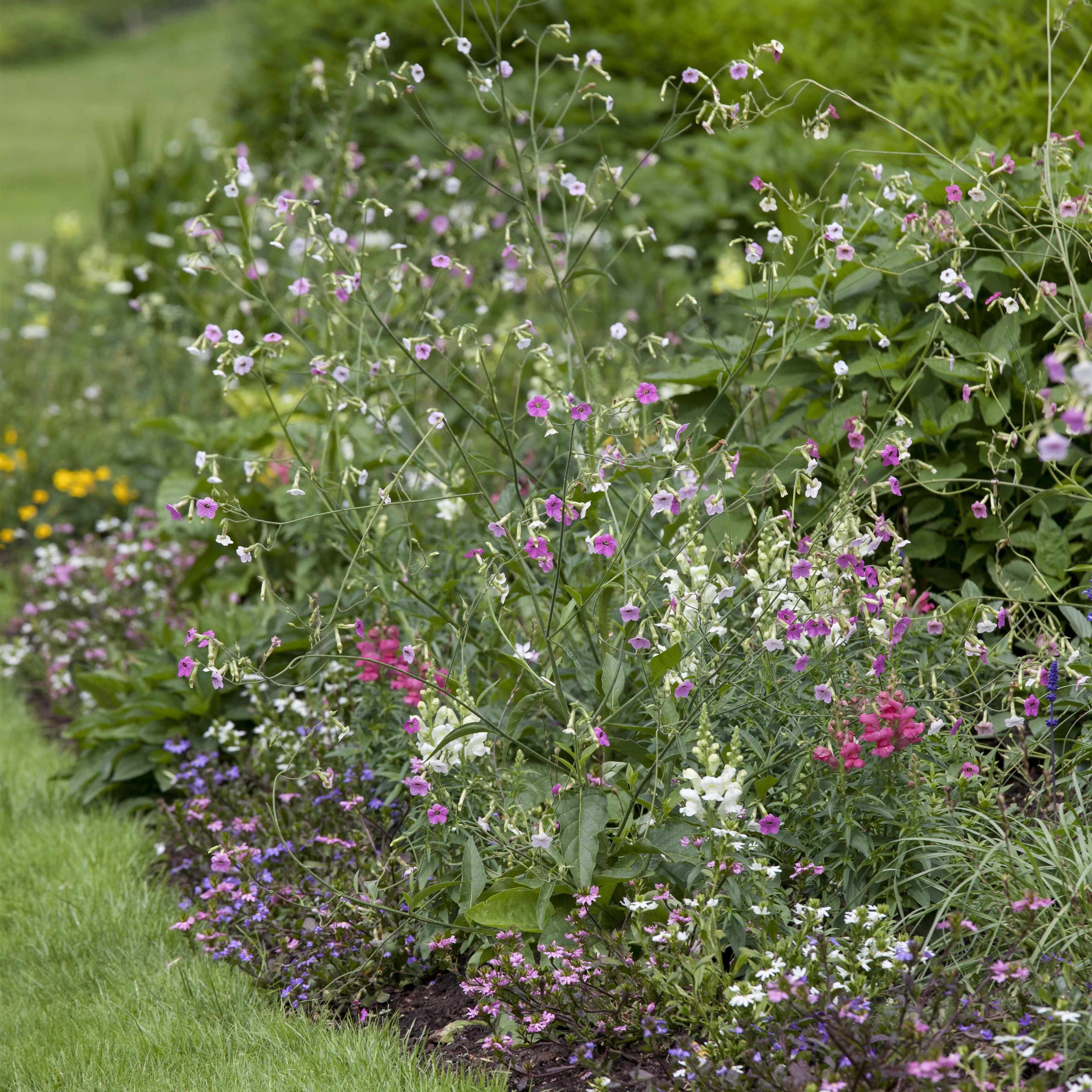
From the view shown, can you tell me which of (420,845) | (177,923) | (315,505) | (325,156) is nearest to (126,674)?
(315,505)

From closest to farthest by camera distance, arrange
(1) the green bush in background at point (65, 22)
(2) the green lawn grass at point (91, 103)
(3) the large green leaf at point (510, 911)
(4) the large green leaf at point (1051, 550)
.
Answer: (3) the large green leaf at point (510, 911), (4) the large green leaf at point (1051, 550), (2) the green lawn grass at point (91, 103), (1) the green bush in background at point (65, 22)

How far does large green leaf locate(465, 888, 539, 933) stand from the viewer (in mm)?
2332

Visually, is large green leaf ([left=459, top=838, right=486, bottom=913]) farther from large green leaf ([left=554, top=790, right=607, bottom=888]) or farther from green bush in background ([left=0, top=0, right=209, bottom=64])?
green bush in background ([left=0, top=0, right=209, bottom=64])

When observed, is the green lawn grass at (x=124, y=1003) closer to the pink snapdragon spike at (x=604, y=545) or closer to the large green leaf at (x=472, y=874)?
the large green leaf at (x=472, y=874)

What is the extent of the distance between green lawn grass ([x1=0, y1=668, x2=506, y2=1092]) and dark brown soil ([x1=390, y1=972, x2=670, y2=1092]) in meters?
0.06

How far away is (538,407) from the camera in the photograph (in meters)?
2.21

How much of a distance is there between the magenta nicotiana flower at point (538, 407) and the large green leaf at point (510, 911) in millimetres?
966

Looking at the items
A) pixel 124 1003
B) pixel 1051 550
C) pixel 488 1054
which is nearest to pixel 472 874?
pixel 488 1054

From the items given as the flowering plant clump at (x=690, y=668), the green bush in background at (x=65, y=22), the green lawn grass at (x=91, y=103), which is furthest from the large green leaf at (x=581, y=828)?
the green bush in background at (x=65, y=22)

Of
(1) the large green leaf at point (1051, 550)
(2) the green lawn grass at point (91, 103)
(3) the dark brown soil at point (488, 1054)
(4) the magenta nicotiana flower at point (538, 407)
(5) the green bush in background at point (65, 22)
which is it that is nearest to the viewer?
(3) the dark brown soil at point (488, 1054)

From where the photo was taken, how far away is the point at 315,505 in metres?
3.78

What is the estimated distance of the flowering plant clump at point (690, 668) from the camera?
6.95 ft

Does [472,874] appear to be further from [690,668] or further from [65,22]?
[65,22]

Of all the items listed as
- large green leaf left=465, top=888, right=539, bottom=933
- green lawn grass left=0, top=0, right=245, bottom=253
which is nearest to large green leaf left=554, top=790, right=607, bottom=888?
large green leaf left=465, top=888, right=539, bottom=933
